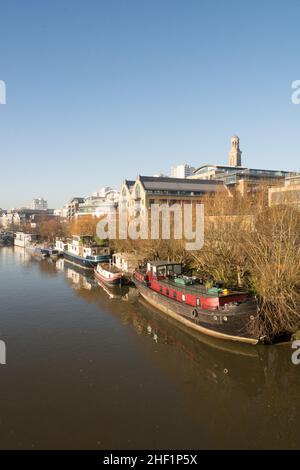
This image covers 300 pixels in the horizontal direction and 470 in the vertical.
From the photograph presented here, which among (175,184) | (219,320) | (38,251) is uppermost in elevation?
(175,184)

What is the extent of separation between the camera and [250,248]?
2831 centimetres

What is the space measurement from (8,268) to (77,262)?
12892mm

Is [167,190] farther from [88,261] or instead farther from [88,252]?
[88,261]

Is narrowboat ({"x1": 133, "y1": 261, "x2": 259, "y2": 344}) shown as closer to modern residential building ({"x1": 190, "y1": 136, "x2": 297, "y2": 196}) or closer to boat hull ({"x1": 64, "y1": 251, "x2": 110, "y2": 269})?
boat hull ({"x1": 64, "y1": 251, "x2": 110, "y2": 269})

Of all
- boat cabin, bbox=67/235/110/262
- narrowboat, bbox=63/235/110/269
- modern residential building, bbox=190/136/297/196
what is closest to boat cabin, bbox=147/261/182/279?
narrowboat, bbox=63/235/110/269

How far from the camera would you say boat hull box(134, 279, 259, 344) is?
23094 millimetres

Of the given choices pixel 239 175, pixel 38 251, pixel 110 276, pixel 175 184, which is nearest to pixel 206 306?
pixel 110 276

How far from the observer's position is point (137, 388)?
1841 centimetres

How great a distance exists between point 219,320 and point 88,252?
40497 millimetres

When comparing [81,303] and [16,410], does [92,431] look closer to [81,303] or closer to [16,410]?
[16,410]

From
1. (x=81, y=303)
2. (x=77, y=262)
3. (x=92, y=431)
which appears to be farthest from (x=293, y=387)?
(x=77, y=262)

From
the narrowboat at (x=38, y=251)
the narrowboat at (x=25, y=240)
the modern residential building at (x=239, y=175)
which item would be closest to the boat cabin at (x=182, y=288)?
the modern residential building at (x=239, y=175)

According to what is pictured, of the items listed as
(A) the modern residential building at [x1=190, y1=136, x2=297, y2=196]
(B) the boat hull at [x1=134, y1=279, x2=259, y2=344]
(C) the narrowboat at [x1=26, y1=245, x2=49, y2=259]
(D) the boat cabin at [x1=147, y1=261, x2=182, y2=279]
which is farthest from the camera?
(C) the narrowboat at [x1=26, y1=245, x2=49, y2=259]

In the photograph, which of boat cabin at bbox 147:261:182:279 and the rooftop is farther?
the rooftop
